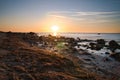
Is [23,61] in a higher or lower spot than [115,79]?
higher

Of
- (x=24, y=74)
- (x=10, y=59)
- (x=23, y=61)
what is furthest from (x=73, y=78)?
(x=10, y=59)

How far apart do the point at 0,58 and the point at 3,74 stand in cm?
320

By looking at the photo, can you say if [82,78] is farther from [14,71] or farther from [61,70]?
[14,71]

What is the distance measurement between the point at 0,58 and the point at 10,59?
0.70m

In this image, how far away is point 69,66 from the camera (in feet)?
34.1

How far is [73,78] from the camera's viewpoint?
8.10m

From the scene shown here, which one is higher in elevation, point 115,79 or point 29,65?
point 29,65

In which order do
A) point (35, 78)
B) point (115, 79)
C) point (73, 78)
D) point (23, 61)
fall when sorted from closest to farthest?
point (35, 78), point (73, 78), point (115, 79), point (23, 61)

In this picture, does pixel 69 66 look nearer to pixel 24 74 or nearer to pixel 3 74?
pixel 24 74

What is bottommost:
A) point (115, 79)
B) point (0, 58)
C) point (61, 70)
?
point (115, 79)

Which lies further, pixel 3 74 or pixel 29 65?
pixel 29 65

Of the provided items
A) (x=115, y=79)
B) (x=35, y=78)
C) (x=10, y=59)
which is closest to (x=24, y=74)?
(x=35, y=78)

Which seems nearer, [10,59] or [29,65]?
[29,65]

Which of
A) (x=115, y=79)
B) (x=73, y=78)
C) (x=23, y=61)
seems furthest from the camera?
(x=23, y=61)
